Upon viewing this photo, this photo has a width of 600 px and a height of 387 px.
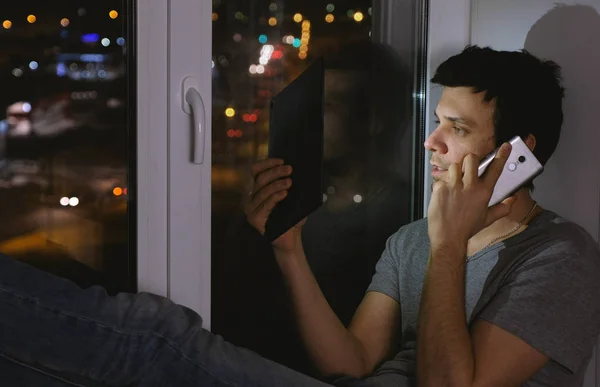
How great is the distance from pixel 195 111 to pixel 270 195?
23 cm

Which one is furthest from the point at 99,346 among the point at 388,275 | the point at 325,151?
the point at 325,151

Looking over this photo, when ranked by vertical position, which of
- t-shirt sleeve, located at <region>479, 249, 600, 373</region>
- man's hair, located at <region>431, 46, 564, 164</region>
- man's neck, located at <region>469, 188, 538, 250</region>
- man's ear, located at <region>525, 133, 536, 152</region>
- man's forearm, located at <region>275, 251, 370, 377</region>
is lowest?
man's forearm, located at <region>275, 251, 370, 377</region>

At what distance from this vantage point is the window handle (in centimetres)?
129

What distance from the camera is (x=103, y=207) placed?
53.7 inches

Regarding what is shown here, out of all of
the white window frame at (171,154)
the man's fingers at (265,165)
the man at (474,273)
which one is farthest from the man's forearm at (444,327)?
the white window frame at (171,154)

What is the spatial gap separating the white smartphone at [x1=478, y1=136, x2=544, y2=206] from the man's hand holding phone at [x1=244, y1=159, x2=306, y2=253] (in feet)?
1.32

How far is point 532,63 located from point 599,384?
0.78 meters

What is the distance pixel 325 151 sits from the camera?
5.57 ft

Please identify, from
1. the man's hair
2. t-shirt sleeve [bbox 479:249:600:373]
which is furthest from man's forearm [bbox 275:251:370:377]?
the man's hair

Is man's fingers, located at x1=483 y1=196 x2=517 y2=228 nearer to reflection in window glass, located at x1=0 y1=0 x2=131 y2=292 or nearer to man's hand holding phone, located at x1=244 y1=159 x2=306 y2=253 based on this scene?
man's hand holding phone, located at x1=244 y1=159 x2=306 y2=253

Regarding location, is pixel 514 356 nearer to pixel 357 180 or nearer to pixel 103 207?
pixel 357 180

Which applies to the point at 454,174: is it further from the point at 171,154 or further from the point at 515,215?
the point at 171,154

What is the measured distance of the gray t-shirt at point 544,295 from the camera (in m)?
1.12

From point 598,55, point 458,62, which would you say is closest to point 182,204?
point 458,62
